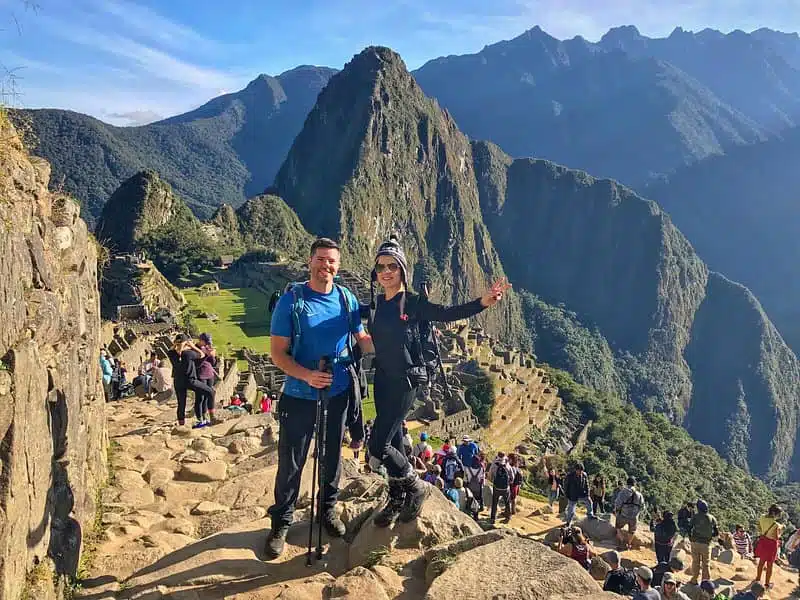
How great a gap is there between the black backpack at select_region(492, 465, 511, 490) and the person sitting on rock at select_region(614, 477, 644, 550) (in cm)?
189

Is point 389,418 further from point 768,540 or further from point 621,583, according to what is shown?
point 768,540

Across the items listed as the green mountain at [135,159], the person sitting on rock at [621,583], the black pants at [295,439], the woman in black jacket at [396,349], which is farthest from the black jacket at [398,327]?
the green mountain at [135,159]

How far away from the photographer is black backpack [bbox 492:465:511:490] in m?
10.3

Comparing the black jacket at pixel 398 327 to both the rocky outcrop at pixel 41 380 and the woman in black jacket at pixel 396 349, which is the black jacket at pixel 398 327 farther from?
the rocky outcrop at pixel 41 380

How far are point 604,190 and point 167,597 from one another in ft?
592

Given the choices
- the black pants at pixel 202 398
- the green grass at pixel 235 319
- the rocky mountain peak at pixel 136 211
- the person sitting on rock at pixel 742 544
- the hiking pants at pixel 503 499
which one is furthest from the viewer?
the rocky mountain peak at pixel 136 211

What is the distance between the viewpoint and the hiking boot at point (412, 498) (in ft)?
13.2

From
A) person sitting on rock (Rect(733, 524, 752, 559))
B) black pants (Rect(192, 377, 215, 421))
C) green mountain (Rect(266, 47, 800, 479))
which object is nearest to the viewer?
black pants (Rect(192, 377, 215, 421))

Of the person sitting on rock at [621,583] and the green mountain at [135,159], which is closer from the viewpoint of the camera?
the person sitting on rock at [621,583]

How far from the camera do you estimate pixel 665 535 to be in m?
8.39

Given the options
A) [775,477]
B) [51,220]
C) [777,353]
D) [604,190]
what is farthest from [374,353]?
[604,190]

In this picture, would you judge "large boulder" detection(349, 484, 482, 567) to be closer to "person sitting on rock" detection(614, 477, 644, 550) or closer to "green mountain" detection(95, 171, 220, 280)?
"person sitting on rock" detection(614, 477, 644, 550)

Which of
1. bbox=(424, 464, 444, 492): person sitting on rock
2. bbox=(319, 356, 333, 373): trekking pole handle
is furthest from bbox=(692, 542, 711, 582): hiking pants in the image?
bbox=(319, 356, 333, 373): trekking pole handle

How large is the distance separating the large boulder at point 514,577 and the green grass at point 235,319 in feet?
71.4
